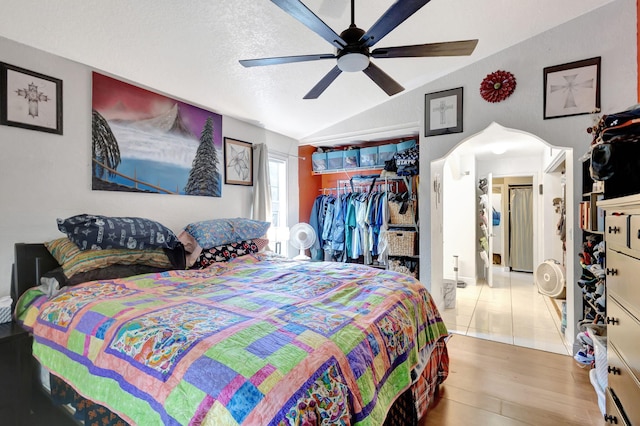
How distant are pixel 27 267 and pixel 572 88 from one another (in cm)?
434

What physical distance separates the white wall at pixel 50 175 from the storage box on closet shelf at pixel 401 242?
2.73 m

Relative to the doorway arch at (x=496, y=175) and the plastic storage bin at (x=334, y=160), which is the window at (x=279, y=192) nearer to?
the plastic storage bin at (x=334, y=160)

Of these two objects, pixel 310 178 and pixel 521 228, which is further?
pixel 521 228

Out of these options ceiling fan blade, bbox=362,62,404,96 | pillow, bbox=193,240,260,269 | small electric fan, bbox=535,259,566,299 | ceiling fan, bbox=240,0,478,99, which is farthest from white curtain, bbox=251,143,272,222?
small electric fan, bbox=535,259,566,299

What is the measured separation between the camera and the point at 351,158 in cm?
448

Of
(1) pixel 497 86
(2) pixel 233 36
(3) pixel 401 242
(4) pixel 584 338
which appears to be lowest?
(4) pixel 584 338

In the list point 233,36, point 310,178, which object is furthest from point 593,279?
point 310,178

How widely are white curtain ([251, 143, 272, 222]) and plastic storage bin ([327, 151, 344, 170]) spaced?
1.26m

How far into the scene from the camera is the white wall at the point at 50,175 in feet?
6.30

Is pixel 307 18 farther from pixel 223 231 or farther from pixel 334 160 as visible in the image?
pixel 334 160

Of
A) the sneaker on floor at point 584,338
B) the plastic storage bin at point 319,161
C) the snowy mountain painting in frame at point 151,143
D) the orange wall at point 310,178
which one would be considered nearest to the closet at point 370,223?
the orange wall at point 310,178

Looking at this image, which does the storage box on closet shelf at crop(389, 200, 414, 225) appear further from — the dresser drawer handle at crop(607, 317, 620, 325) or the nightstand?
the nightstand

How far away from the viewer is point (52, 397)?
1.62 meters

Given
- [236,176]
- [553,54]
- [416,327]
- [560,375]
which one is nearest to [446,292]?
[560,375]
